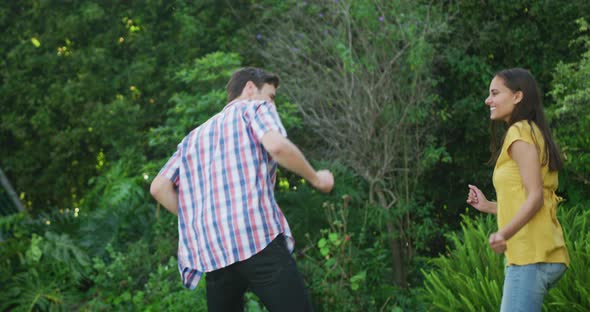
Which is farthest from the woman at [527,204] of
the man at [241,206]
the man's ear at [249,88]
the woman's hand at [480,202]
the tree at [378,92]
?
the tree at [378,92]

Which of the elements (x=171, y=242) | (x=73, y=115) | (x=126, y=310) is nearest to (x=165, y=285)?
(x=126, y=310)

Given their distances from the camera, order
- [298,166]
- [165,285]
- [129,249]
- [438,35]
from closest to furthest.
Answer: [298,166], [165,285], [129,249], [438,35]

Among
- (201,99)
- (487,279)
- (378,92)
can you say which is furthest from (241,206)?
(378,92)

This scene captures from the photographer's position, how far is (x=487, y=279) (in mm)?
5094

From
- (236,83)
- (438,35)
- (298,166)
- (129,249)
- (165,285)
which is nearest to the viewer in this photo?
(298,166)

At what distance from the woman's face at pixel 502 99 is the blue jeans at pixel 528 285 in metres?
0.62

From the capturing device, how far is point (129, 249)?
758 centimetres

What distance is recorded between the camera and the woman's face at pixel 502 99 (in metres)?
3.25

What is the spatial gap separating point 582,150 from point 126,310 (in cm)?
451

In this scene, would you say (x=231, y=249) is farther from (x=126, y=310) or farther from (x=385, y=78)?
(x=385, y=78)

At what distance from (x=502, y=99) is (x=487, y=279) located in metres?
2.14

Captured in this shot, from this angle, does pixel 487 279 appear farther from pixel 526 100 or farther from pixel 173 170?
pixel 173 170

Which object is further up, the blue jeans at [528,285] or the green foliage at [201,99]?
the green foliage at [201,99]

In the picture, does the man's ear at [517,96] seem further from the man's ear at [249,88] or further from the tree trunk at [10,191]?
the tree trunk at [10,191]
